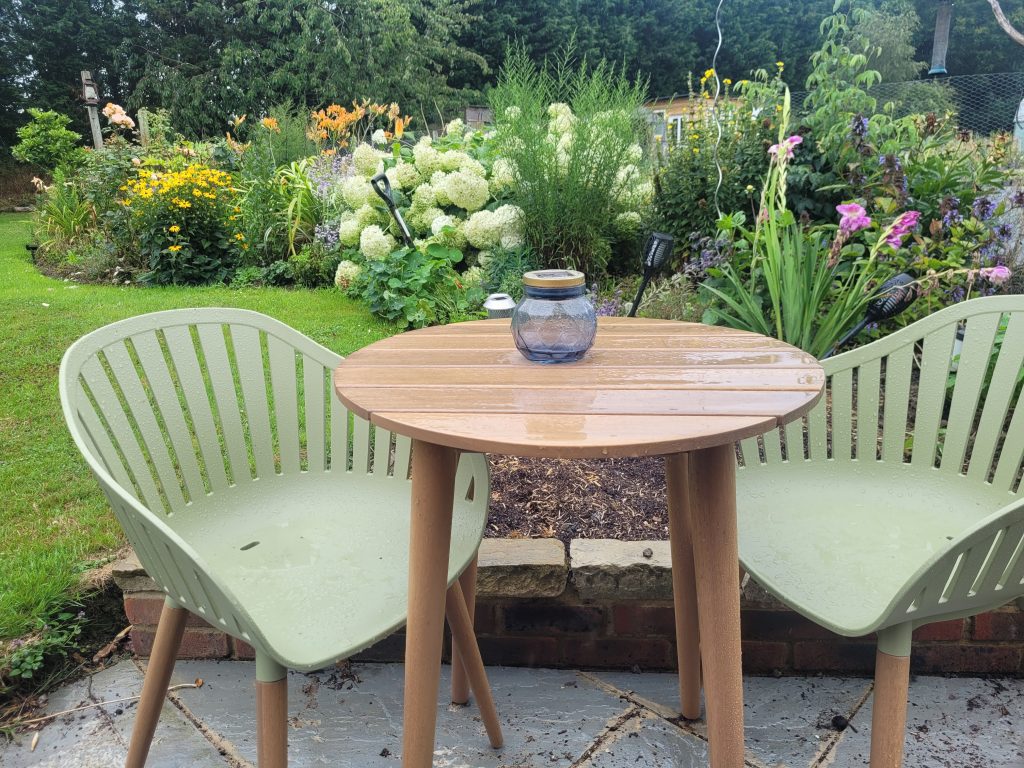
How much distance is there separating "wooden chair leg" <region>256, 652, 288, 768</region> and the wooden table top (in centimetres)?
40

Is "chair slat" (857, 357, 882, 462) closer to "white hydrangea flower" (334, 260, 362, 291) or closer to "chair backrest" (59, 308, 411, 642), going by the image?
"chair backrest" (59, 308, 411, 642)

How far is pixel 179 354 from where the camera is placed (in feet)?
5.05

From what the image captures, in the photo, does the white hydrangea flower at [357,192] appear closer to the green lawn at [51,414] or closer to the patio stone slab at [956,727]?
the green lawn at [51,414]

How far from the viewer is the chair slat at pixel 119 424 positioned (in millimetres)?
1343

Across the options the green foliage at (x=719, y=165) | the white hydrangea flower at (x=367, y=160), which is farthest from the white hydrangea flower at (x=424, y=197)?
the green foliage at (x=719, y=165)

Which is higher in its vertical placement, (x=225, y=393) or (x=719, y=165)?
(x=719, y=165)

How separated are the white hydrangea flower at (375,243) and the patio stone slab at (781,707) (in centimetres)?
354

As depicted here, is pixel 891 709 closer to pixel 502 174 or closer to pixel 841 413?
pixel 841 413

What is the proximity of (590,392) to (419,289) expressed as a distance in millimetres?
3376

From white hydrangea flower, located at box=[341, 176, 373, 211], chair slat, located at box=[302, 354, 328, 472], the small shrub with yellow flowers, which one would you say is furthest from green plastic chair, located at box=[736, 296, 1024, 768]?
the small shrub with yellow flowers

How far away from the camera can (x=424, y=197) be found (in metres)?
4.91

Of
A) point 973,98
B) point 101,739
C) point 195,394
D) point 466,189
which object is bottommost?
point 101,739

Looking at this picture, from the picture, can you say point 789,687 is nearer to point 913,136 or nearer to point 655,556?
point 655,556

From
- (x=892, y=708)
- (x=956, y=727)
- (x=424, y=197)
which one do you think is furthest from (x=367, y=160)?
(x=892, y=708)
